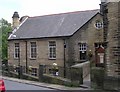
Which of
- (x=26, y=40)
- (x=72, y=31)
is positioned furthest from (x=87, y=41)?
(x=26, y=40)

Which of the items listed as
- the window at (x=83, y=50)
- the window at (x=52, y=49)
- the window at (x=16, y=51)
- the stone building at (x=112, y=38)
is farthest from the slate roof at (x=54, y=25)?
the stone building at (x=112, y=38)

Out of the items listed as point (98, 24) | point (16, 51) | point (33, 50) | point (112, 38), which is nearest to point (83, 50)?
point (98, 24)

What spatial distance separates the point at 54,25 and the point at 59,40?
4035mm

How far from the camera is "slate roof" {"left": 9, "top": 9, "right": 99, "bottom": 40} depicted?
37494 millimetres

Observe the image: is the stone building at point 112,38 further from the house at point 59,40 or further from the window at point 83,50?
the window at point 83,50

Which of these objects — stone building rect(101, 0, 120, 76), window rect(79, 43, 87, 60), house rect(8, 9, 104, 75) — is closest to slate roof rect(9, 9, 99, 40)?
house rect(8, 9, 104, 75)

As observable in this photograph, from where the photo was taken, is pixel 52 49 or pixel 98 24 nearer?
pixel 98 24

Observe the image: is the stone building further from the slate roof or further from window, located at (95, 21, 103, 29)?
window, located at (95, 21, 103, 29)

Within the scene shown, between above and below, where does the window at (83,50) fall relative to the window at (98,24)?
below

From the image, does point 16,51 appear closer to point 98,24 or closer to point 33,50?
point 33,50

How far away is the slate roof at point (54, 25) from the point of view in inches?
1476

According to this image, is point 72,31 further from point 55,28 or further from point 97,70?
point 97,70

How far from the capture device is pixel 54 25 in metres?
40.3

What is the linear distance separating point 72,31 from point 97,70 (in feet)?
54.5
